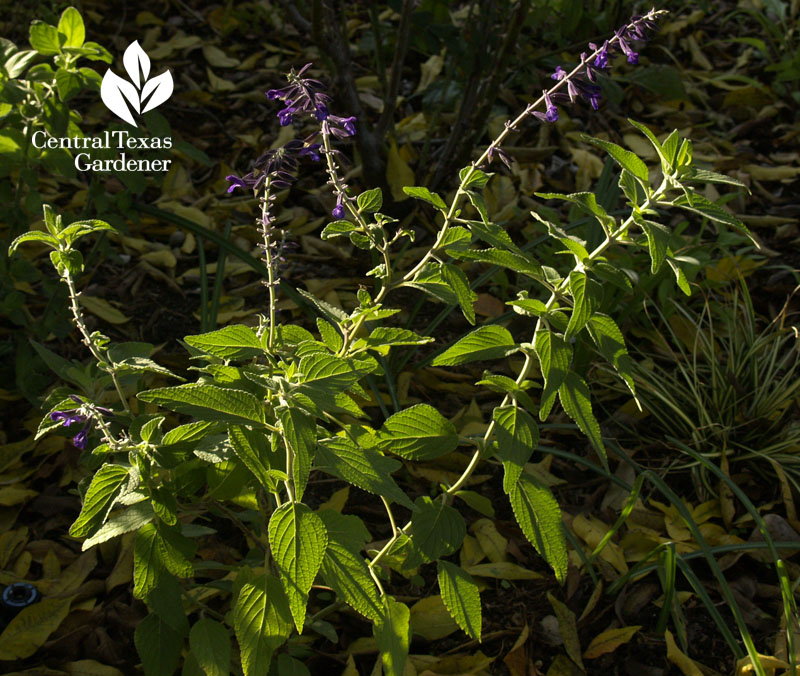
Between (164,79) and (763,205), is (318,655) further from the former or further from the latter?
(763,205)

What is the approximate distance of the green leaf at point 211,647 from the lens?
154 cm

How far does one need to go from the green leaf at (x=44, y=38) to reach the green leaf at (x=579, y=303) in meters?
1.43

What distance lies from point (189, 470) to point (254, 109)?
2761mm

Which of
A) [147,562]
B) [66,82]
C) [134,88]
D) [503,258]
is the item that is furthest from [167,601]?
[134,88]

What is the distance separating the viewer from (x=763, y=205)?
3.59 meters

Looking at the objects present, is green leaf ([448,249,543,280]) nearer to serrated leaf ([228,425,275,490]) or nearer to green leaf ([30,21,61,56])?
serrated leaf ([228,425,275,490])

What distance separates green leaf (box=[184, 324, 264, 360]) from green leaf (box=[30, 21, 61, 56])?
103 centimetres

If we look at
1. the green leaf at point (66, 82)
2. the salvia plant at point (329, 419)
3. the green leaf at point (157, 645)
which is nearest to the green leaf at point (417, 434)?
the salvia plant at point (329, 419)

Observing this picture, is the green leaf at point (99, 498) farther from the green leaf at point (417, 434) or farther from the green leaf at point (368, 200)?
the green leaf at point (368, 200)

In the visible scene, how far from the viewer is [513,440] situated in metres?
1.46

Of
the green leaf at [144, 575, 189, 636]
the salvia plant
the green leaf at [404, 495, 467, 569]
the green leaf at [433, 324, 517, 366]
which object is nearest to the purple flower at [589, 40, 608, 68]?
the salvia plant

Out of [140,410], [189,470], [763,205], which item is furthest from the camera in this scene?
[763,205]

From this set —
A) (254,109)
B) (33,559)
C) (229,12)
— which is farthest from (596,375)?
(229,12)

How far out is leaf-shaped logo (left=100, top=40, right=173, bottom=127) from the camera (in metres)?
2.37
